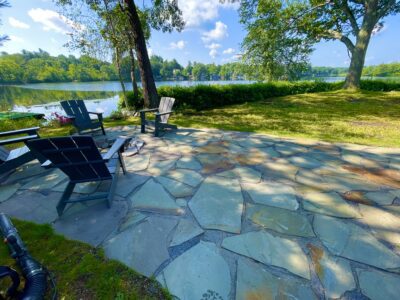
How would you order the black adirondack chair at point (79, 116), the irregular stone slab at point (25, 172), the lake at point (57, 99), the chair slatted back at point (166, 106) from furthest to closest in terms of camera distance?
the lake at point (57, 99) → the chair slatted back at point (166, 106) → the black adirondack chair at point (79, 116) → the irregular stone slab at point (25, 172)

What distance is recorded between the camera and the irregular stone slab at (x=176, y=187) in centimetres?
234

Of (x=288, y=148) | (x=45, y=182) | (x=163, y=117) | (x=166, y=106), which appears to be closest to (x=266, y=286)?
(x=288, y=148)

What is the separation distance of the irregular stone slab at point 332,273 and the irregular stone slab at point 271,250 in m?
0.09

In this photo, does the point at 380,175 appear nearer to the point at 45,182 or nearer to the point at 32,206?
the point at 32,206

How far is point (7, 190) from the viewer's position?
2.57 meters

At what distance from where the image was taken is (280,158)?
3260 millimetres

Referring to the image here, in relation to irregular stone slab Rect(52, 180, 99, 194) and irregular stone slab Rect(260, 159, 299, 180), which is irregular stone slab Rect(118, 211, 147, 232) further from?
irregular stone slab Rect(260, 159, 299, 180)

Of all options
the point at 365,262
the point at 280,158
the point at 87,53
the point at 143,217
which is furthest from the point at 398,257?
the point at 87,53

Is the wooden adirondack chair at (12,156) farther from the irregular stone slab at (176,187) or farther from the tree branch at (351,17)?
the tree branch at (351,17)

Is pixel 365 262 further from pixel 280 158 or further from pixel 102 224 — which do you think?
pixel 102 224

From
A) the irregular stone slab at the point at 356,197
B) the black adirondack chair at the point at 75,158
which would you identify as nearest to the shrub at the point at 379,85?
the irregular stone slab at the point at 356,197

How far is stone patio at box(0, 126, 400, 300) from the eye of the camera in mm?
1370

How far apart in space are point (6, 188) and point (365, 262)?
160 inches

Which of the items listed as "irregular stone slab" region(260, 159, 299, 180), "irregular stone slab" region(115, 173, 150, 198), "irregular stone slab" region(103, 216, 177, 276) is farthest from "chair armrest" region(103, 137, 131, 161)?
"irregular stone slab" region(260, 159, 299, 180)
